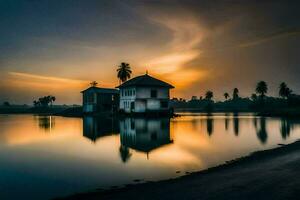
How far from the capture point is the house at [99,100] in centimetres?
7604

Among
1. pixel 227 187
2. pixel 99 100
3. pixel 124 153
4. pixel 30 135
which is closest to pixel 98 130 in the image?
pixel 30 135

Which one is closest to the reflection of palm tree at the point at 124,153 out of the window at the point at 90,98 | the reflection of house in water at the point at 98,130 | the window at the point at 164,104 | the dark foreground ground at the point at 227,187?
the dark foreground ground at the point at 227,187

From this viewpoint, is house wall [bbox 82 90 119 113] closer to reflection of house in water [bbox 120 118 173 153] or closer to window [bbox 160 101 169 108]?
window [bbox 160 101 169 108]

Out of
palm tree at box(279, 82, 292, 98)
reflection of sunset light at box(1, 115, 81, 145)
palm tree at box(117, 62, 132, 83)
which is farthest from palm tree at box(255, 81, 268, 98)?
reflection of sunset light at box(1, 115, 81, 145)

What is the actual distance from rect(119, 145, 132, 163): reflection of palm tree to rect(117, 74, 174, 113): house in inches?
1565

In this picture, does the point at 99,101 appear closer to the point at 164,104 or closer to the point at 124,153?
the point at 164,104

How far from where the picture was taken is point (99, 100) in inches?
2997

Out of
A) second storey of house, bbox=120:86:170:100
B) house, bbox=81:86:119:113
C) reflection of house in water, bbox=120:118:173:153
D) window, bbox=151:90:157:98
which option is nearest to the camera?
reflection of house in water, bbox=120:118:173:153

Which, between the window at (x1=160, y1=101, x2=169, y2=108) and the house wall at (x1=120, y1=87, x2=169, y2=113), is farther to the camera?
the window at (x1=160, y1=101, x2=169, y2=108)

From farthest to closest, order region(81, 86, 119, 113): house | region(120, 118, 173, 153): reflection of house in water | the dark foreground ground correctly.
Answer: region(81, 86, 119, 113): house
region(120, 118, 173, 153): reflection of house in water
the dark foreground ground

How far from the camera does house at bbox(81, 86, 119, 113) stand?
76037 millimetres

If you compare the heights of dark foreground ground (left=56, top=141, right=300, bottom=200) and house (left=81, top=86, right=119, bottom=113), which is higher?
house (left=81, top=86, right=119, bottom=113)

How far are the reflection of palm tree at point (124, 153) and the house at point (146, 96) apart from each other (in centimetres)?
3975

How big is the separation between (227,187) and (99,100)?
233 feet
